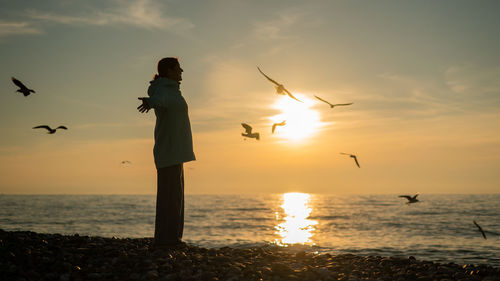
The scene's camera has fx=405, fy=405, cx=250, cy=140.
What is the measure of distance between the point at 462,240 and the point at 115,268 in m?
17.9

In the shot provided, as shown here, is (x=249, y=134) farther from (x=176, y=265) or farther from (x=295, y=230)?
(x=295, y=230)

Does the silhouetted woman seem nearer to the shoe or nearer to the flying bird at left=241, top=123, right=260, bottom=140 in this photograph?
the shoe

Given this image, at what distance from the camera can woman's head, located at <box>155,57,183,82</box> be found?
7.23 meters

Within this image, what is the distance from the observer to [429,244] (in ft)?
58.6

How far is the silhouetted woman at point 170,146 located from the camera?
23.2ft

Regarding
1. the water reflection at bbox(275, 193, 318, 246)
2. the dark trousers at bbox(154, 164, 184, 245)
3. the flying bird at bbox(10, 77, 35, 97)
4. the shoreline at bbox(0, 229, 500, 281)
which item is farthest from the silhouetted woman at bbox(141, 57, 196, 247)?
the water reflection at bbox(275, 193, 318, 246)

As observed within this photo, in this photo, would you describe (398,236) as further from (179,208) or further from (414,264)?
(179,208)

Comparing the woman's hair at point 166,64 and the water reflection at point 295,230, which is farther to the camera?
the water reflection at point 295,230

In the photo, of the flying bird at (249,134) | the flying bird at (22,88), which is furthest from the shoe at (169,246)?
the flying bird at (22,88)

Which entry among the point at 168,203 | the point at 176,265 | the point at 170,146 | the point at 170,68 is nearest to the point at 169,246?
the point at 168,203

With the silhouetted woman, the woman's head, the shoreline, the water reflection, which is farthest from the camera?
the water reflection

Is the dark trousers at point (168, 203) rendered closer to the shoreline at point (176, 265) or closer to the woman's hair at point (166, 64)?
the shoreline at point (176, 265)

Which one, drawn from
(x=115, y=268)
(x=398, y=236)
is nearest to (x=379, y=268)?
(x=115, y=268)

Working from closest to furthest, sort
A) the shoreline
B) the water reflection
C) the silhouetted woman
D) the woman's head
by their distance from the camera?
the shoreline → the silhouetted woman → the woman's head → the water reflection
